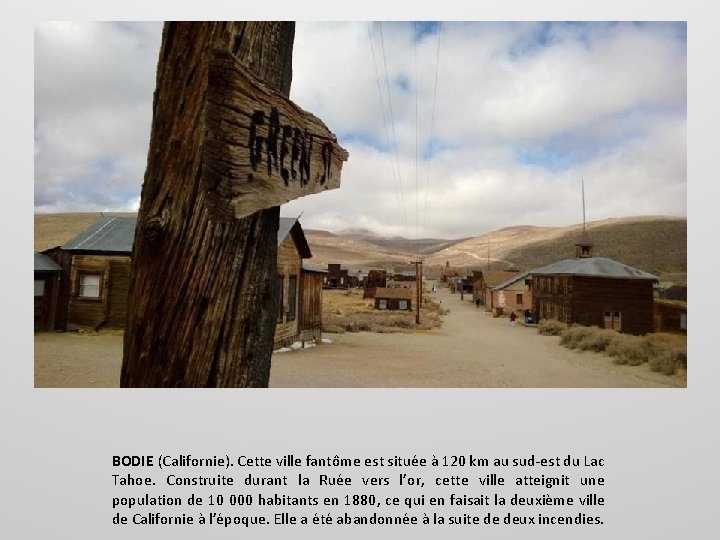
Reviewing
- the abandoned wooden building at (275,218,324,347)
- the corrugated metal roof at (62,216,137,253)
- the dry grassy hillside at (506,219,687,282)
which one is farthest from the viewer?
the dry grassy hillside at (506,219,687,282)

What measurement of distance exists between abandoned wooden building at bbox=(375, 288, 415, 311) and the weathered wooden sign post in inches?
825

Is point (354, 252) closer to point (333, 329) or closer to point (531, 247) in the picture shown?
point (531, 247)

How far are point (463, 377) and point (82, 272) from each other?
1020 centimetres

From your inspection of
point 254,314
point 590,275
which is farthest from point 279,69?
point 590,275

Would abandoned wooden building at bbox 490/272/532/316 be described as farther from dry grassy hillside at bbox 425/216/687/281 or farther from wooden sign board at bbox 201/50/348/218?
wooden sign board at bbox 201/50/348/218

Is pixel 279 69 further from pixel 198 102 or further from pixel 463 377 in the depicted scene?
pixel 463 377

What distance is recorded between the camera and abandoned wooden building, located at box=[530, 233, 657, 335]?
1391 cm

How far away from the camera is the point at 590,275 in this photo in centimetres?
1548

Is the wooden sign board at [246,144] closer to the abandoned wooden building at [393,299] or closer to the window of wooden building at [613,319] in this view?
the window of wooden building at [613,319]

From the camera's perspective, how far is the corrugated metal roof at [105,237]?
12.5 metres

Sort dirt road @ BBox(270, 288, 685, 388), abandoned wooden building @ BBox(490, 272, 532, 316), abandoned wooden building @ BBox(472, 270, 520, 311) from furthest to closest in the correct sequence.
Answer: abandoned wooden building @ BBox(472, 270, 520, 311), abandoned wooden building @ BBox(490, 272, 532, 316), dirt road @ BBox(270, 288, 685, 388)

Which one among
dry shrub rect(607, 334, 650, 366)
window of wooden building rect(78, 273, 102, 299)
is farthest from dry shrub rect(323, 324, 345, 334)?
dry shrub rect(607, 334, 650, 366)

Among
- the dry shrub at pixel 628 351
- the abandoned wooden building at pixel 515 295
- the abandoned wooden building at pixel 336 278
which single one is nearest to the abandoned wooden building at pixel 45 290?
the dry shrub at pixel 628 351

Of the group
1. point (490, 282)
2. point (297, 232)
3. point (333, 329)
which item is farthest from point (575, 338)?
point (490, 282)
